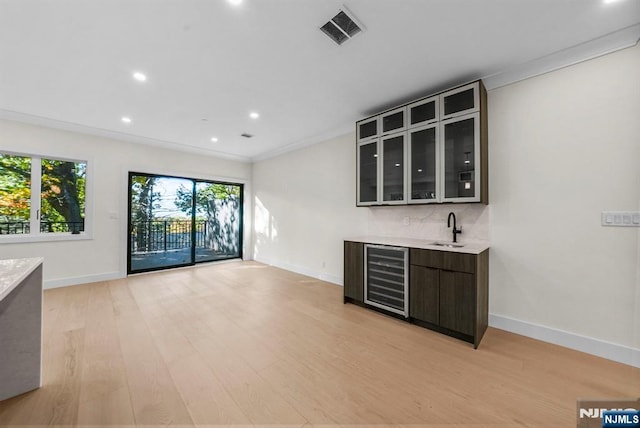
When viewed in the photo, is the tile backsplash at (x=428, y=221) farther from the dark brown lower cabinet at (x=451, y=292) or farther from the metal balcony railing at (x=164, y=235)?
the metal balcony railing at (x=164, y=235)

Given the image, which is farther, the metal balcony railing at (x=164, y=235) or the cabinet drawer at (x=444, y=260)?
the metal balcony railing at (x=164, y=235)

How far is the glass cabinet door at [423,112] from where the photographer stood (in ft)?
9.25

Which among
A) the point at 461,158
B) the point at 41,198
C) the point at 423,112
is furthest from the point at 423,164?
the point at 41,198

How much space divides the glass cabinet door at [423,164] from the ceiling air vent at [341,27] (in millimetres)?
1386

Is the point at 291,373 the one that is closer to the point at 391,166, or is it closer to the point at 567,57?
the point at 391,166

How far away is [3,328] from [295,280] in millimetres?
3418

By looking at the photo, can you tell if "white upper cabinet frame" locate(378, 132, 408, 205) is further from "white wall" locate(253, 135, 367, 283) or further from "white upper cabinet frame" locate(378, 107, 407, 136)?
"white wall" locate(253, 135, 367, 283)

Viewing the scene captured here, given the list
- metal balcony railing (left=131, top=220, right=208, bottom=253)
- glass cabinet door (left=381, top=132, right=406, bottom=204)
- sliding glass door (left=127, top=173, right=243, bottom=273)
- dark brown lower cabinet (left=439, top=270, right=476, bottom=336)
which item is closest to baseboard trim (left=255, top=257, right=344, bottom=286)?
sliding glass door (left=127, top=173, right=243, bottom=273)

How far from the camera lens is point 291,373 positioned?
191cm

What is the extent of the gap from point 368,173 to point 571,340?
8.93ft

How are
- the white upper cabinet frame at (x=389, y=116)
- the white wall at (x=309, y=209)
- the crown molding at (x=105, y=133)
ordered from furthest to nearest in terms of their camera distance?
1. the white wall at (x=309, y=209)
2. the crown molding at (x=105, y=133)
3. the white upper cabinet frame at (x=389, y=116)

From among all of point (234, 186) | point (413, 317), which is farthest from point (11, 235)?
point (413, 317)

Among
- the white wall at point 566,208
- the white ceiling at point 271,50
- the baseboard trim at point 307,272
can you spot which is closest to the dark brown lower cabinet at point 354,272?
the baseboard trim at point 307,272

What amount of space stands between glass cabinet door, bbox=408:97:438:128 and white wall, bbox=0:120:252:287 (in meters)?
4.86
